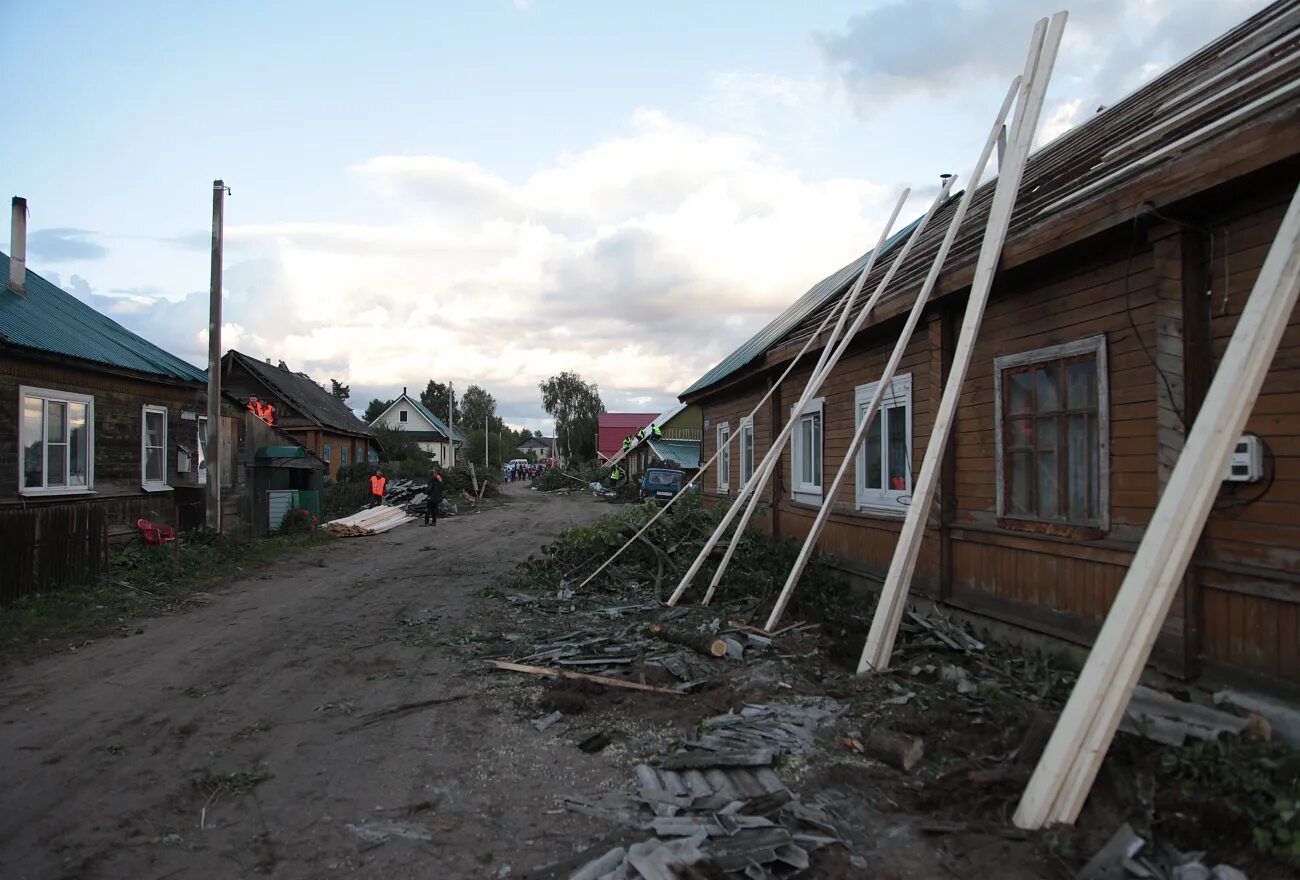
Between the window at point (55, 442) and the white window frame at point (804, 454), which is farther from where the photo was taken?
the window at point (55, 442)

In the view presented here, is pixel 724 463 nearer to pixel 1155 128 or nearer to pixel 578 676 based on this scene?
pixel 578 676

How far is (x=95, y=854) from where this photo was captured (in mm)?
3715

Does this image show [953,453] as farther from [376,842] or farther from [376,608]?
[376,608]

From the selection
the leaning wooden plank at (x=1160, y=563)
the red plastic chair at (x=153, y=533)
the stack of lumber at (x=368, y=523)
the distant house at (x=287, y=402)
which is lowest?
the stack of lumber at (x=368, y=523)

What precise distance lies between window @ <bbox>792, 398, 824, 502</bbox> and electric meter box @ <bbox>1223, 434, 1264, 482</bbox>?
6.12 metres

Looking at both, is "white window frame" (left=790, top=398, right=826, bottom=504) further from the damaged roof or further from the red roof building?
the red roof building

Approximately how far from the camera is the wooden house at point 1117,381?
4.22m

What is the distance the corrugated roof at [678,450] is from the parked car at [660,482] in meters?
8.49

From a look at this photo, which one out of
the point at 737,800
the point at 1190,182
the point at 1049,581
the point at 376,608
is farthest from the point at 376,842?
the point at 376,608

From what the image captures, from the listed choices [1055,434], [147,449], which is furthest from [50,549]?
[1055,434]

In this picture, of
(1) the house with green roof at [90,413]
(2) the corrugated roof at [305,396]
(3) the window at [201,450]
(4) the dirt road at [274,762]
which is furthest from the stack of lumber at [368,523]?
(2) the corrugated roof at [305,396]

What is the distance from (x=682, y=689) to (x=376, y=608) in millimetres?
5652

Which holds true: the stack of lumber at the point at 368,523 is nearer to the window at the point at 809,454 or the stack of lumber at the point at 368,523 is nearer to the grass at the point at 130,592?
the grass at the point at 130,592

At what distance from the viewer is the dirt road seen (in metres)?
3.74
